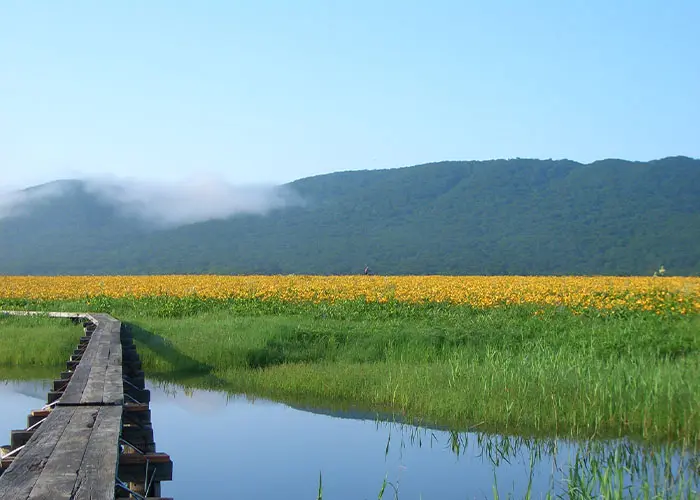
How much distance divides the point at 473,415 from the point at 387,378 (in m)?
2.58

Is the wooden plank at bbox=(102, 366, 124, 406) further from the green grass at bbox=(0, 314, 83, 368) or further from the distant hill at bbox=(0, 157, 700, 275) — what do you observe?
the distant hill at bbox=(0, 157, 700, 275)

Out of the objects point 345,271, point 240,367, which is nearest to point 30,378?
point 240,367

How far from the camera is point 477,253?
Result: 409ft

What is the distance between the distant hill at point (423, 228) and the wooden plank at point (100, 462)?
102 metres

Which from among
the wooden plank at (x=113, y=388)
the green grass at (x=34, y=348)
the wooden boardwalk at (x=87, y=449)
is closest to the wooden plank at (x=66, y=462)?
the wooden boardwalk at (x=87, y=449)

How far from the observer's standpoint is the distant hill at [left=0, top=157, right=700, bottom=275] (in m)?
120

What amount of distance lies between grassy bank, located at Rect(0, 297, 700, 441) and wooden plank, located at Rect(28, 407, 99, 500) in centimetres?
560

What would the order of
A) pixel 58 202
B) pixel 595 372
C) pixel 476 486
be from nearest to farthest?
pixel 476 486, pixel 595 372, pixel 58 202

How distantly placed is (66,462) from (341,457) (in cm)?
482

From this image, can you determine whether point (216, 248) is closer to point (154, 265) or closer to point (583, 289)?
point (154, 265)

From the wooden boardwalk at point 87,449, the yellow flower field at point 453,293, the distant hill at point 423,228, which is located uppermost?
the distant hill at point 423,228

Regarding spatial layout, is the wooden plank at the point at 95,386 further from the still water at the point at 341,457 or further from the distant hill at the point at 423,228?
the distant hill at the point at 423,228

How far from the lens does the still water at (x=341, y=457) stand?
28.8 ft

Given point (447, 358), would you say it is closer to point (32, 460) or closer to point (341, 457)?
point (341, 457)
